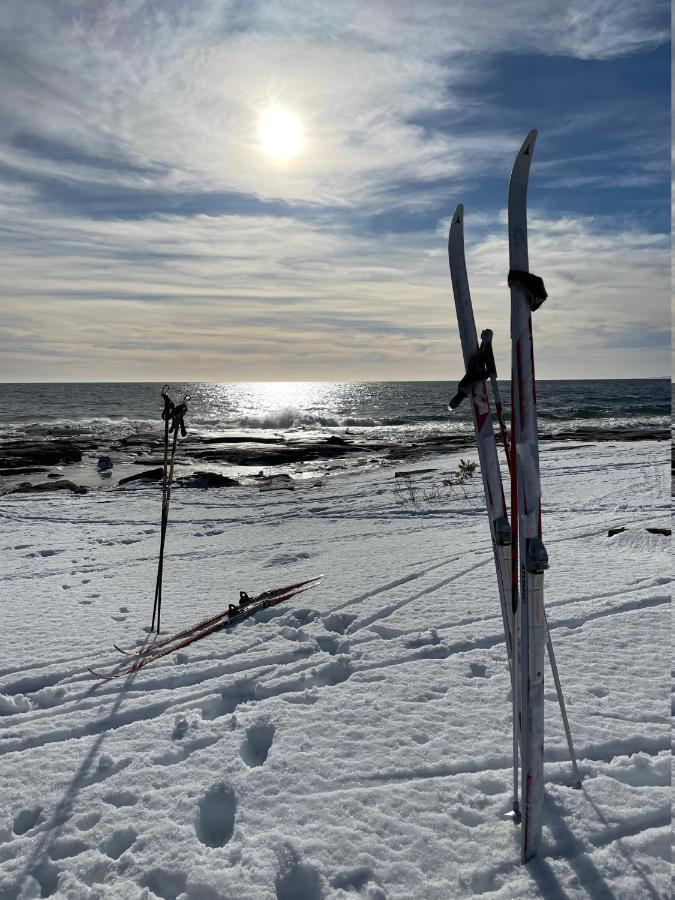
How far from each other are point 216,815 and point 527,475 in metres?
2.56

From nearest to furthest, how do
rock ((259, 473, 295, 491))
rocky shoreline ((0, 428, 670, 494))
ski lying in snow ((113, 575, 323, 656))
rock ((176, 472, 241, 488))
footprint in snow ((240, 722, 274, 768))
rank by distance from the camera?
1. footprint in snow ((240, 722, 274, 768))
2. ski lying in snow ((113, 575, 323, 656))
3. rock ((259, 473, 295, 491))
4. rock ((176, 472, 241, 488))
5. rocky shoreline ((0, 428, 670, 494))

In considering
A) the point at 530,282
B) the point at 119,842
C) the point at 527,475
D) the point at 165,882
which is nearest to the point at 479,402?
the point at 527,475

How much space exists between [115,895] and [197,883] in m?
0.39

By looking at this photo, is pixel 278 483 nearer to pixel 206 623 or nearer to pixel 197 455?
pixel 197 455

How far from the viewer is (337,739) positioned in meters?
3.71

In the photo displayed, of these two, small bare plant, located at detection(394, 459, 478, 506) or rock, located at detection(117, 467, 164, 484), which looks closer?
small bare plant, located at detection(394, 459, 478, 506)

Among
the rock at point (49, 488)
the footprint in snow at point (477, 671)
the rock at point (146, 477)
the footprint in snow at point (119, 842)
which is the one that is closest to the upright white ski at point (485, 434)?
the footprint in snow at point (477, 671)

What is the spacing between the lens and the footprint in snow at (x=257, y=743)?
11.9ft

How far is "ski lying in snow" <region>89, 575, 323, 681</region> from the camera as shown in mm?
5051

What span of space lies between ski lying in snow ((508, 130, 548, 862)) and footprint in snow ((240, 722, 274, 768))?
68.5 inches

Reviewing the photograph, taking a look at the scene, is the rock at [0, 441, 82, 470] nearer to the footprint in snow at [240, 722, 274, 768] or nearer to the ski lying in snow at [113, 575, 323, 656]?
the ski lying in snow at [113, 575, 323, 656]

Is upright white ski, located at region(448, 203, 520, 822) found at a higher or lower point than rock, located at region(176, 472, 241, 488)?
higher

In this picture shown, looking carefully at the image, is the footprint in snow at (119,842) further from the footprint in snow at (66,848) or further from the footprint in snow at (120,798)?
the footprint in snow at (120,798)

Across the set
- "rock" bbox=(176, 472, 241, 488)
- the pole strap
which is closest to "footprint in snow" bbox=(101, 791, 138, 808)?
the pole strap
